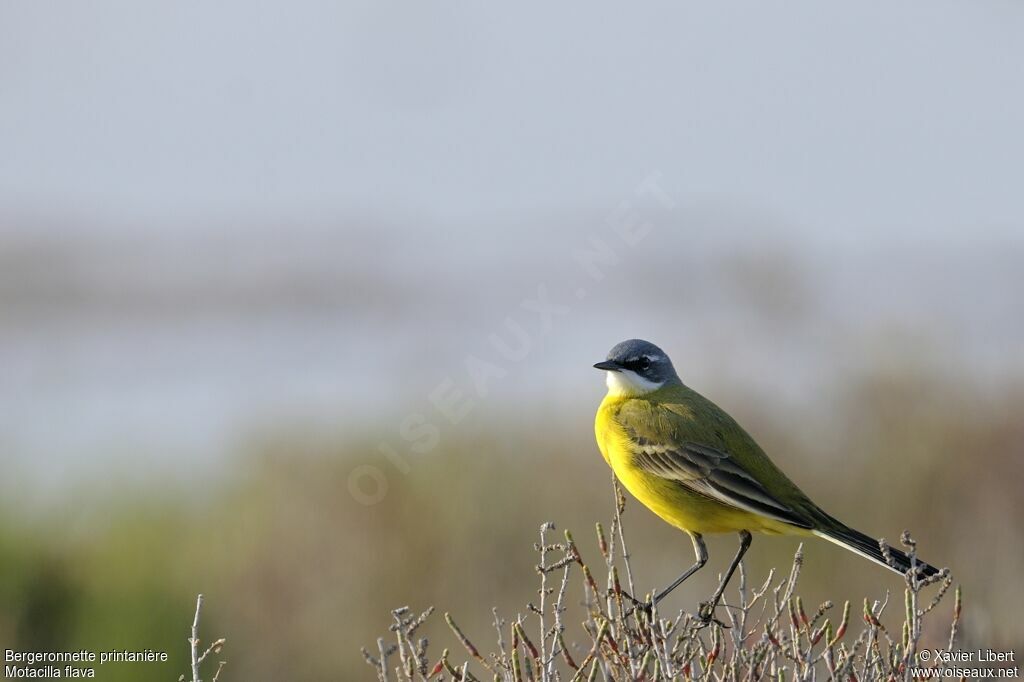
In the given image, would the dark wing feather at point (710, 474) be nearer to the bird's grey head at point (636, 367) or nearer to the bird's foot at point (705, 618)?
the bird's grey head at point (636, 367)

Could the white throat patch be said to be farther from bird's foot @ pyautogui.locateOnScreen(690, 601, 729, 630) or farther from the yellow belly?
bird's foot @ pyautogui.locateOnScreen(690, 601, 729, 630)

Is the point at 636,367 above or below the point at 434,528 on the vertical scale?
above

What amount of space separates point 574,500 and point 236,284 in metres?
13.4

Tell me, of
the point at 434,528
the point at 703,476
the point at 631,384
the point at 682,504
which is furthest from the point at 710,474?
the point at 434,528

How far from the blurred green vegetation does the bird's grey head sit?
149 inches

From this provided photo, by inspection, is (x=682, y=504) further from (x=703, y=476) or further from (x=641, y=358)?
(x=641, y=358)

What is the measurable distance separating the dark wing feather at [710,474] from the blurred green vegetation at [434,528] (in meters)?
4.06

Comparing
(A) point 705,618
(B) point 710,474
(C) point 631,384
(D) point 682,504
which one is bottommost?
(A) point 705,618

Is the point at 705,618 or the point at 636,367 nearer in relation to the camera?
the point at 705,618

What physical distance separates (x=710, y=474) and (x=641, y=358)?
33.4 inches

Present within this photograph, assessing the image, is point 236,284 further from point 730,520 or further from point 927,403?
point 730,520

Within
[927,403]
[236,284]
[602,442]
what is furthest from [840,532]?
[236,284]

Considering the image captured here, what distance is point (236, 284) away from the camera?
24125 millimetres

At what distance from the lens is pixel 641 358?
6559mm
